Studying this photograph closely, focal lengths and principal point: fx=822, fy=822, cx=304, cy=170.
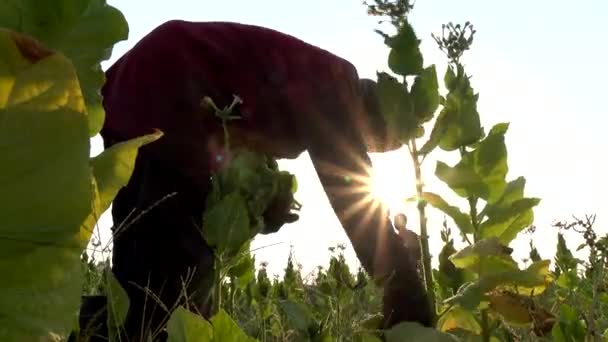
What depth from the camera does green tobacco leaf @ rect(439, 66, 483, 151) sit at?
7.10 feet

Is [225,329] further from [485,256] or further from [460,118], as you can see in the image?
[460,118]

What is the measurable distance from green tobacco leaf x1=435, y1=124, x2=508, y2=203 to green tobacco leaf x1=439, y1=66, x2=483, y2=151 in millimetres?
57

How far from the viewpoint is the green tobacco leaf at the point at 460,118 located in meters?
2.16

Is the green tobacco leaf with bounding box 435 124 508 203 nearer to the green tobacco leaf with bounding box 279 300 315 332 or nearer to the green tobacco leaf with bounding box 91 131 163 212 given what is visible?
the green tobacco leaf with bounding box 279 300 315 332

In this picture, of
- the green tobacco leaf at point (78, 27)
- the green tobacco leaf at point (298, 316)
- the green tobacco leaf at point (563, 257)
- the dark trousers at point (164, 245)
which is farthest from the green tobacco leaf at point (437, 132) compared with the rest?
the green tobacco leaf at point (563, 257)

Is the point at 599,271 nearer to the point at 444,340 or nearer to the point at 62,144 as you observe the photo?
the point at 444,340

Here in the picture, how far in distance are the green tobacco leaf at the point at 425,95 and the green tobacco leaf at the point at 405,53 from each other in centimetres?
3

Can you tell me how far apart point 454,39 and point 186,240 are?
0.97 m

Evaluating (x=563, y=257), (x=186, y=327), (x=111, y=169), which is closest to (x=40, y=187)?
(x=111, y=169)

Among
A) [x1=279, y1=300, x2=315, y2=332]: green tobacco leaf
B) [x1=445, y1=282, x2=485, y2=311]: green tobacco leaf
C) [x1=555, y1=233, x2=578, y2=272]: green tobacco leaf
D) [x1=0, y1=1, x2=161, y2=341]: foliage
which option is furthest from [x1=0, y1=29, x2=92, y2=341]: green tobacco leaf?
[x1=555, y1=233, x2=578, y2=272]: green tobacco leaf

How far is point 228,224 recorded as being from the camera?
3.93ft

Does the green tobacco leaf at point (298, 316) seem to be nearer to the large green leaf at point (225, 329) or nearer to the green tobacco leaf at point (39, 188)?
the large green leaf at point (225, 329)

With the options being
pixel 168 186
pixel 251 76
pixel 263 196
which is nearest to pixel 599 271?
pixel 263 196

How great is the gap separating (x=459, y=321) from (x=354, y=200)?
0.43m
